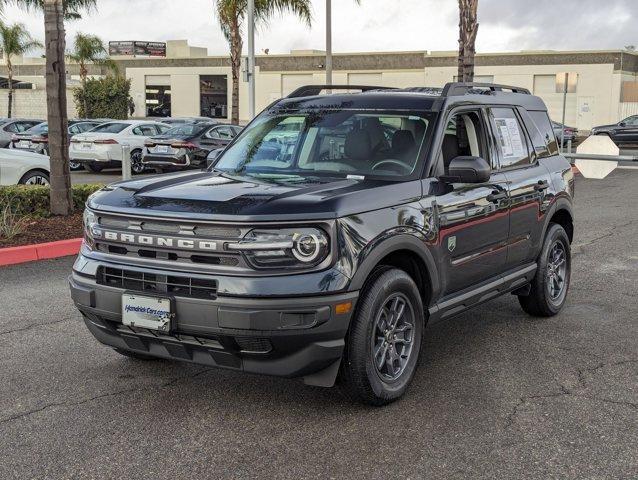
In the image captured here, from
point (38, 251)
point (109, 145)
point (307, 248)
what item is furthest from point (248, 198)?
point (109, 145)

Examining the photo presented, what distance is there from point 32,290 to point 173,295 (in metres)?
4.12

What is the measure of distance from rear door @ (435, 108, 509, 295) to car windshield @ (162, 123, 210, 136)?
17215 millimetres

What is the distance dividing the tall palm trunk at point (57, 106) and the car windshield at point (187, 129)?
10901 mm

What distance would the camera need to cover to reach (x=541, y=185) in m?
6.51

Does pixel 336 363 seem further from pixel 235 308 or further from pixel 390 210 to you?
pixel 390 210

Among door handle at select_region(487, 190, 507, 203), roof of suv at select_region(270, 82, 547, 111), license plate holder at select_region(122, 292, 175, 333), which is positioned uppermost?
roof of suv at select_region(270, 82, 547, 111)

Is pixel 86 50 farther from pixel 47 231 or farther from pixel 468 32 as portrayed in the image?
pixel 47 231

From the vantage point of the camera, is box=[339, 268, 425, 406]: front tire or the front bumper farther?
box=[339, 268, 425, 406]: front tire

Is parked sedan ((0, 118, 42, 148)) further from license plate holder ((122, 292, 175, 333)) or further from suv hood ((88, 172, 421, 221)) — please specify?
license plate holder ((122, 292, 175, 333))

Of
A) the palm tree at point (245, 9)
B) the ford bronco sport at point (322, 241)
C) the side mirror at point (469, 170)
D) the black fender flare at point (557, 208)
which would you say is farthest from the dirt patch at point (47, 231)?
the palm tree at point (245, 9)

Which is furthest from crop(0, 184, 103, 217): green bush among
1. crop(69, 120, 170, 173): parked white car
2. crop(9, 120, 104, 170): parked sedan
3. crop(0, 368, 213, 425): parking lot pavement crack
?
crop(9, 120, 104, 170): parked sedan

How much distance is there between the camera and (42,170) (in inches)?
575

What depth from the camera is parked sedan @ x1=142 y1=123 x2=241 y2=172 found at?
21.4 m

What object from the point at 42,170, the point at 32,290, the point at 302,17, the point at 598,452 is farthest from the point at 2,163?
the point at 302,17
